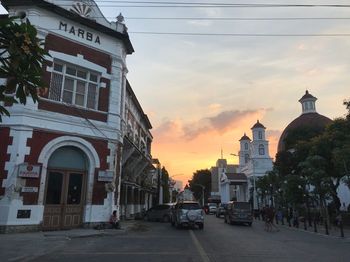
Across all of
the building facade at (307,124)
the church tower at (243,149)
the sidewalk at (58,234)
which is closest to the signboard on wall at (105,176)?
the sidewalk at (58,234)

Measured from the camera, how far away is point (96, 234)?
19.9 m

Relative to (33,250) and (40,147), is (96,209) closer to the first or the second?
(40,147)

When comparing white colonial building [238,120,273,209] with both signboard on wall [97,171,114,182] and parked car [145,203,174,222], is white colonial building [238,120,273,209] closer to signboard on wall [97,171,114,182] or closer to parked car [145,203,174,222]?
parked car [145,203,174,222]

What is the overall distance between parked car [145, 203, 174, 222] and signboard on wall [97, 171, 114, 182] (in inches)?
654

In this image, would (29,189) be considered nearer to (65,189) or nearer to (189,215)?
(65,189)

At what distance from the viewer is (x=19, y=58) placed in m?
6.21

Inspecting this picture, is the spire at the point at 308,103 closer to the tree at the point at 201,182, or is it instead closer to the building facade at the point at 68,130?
the tree at the point at 201,182

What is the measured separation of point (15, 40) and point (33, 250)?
396 inches

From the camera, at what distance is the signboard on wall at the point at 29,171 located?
65.9 feet

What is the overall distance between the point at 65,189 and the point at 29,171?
103 inches

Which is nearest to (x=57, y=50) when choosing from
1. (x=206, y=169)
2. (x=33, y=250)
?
(x=33, y=250)

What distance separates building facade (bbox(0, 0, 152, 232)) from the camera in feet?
66.8

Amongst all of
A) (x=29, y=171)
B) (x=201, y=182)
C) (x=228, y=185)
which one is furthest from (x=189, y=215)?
(x=201, y=182)

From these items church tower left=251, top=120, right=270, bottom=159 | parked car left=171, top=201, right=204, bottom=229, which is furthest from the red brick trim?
church tower left=251, top=120, right=270, bottom=159
